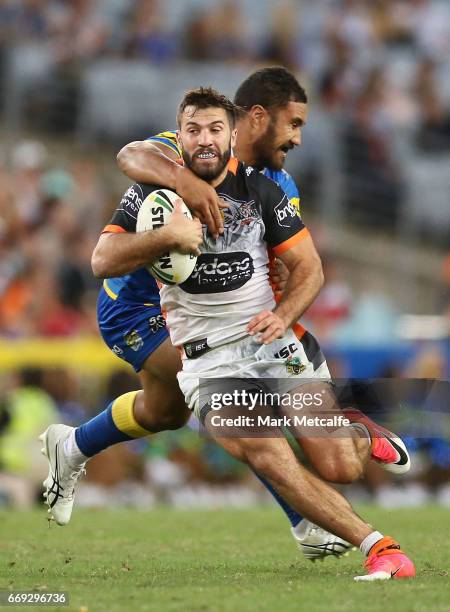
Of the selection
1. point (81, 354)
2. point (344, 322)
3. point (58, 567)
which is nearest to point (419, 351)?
point (344, 322)

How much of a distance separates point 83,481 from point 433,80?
8.76 metres

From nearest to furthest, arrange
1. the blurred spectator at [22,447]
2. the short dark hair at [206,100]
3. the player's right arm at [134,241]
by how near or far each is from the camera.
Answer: the player's right arm at [134,241] < the short dark hair at [206,100] < the blurred spectator at [22,447]

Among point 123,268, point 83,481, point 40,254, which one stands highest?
point 123,268

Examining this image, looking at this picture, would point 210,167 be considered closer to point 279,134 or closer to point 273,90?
point 279,134

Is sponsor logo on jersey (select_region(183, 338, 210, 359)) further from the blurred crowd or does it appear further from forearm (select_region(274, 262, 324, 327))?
the blurred crowd

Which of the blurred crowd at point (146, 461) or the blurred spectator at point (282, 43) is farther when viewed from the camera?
the blurred spectator at point (282, 43)

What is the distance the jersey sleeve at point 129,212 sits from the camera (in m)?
7.02

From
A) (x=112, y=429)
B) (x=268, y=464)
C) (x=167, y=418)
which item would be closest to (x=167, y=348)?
(x=167, y=418)

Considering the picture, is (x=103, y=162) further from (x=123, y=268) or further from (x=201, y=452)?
(x=123, y=268)

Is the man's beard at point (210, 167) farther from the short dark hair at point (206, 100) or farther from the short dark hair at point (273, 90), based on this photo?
the short dark hair at point (273, 90)

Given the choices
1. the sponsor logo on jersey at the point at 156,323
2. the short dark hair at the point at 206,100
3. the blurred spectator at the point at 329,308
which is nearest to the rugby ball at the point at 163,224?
the short dark hair at the point at 206,100

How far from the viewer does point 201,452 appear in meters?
14.5

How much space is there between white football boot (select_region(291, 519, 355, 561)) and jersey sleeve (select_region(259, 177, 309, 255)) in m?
1.61

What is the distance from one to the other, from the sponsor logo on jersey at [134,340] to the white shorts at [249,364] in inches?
40.0
